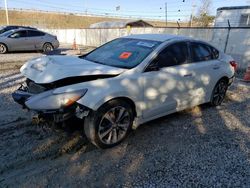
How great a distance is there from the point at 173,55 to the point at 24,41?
43.9 feet

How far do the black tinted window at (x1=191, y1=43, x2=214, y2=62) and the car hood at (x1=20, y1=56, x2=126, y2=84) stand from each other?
1.86 meters

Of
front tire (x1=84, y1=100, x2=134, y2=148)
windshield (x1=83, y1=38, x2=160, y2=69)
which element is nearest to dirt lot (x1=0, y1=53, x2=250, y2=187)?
front tire (x1=84, y1=100, x2=134, y2=148)

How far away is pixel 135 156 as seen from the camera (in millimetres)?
3869

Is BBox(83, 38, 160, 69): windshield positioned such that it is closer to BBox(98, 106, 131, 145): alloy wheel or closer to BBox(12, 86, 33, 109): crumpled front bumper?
BBox(98, 106, 131, 145): alloy wheel

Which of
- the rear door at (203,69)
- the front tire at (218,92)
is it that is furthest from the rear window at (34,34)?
the front tire at (218,92)

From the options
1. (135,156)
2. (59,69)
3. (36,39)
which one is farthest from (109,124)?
(36,39)

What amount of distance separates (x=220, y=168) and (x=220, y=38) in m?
10.9

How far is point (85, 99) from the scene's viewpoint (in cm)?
356

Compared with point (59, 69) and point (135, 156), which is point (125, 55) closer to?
point (59, 69)

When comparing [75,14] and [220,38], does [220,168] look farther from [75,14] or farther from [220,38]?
[75,14]

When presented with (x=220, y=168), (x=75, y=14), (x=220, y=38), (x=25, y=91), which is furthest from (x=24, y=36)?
(x=75, y=14)

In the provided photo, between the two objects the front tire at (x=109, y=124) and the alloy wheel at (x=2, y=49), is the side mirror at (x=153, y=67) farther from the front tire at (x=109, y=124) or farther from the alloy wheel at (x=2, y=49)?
the alloy wheel at (x=2, y=49)

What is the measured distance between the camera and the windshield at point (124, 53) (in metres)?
4.37

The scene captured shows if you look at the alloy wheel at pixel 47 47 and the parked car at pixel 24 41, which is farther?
the alloy wheel at pixel 47 47
